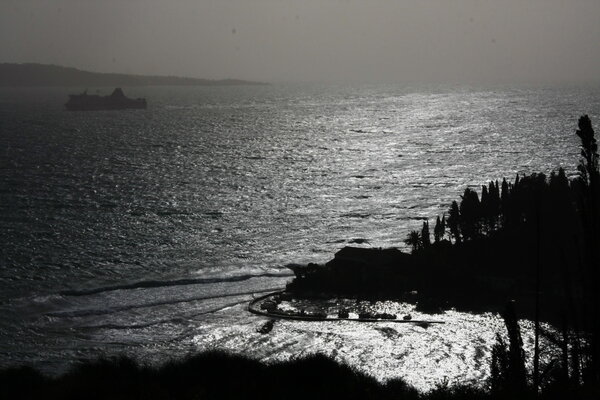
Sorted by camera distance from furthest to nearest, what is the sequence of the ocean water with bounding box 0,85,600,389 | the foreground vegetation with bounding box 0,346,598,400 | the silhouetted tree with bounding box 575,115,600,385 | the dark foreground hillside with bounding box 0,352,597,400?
1. the ocean water with bounding box 0,85,600,389
2. the dark foreground hillside with bounding box 0,352,597,400
3. the foreground vegetation with bounding box 0,346,598,400
4. the silhouetted tree with bounding box 575,115,600,385

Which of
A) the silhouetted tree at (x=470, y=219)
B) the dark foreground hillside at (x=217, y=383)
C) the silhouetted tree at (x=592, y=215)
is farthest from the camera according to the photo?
the silhouetted tree at (x=470, y=219)

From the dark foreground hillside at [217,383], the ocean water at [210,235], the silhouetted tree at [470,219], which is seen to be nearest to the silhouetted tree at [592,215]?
the dark foreground hillside at [217,383]

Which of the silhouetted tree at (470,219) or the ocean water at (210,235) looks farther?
A: the silhouetted tree at (470,219)

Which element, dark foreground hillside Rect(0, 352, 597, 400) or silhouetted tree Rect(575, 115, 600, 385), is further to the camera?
dark foreground hillside Rect(0, 352, 597, 400)

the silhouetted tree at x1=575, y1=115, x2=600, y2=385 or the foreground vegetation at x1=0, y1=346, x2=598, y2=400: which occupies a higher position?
the silhouetted tree at x1=575, y1=115, x2=600, y2=385

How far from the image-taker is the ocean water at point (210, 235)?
5322 centimetres

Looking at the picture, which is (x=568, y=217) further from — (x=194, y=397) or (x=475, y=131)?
(x=475, y=131)

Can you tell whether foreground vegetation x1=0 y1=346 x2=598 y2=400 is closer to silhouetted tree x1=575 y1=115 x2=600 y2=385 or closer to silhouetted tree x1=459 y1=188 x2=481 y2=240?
silhouetted tree x1=575 y1=115 x2=600 y2=385

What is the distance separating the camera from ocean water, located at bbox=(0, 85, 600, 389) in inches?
2095

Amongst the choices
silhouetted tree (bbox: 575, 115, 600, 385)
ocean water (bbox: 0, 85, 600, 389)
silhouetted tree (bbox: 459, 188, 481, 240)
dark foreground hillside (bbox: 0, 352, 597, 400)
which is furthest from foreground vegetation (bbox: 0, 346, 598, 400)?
silhouetted tree (bbox: 459, 188, 481, 240)

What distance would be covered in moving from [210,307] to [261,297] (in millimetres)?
4823

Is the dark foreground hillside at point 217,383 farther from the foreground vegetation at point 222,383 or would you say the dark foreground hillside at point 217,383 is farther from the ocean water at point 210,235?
the ocean water at point 210,235

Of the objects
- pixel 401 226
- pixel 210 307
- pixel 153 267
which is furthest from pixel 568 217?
pixel 153 267

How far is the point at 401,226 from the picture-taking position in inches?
3536
